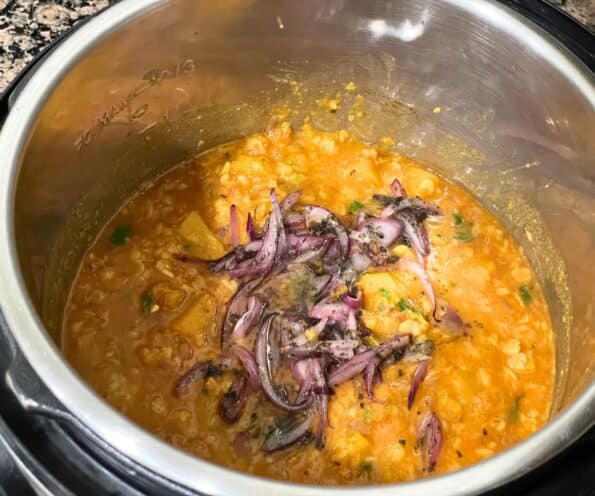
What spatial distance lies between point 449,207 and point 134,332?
129cm

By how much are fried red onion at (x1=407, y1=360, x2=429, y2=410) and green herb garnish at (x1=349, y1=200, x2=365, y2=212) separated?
2.17 feet

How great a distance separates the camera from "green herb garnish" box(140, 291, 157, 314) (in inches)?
81.5

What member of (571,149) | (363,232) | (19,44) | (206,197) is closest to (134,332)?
(206,197)

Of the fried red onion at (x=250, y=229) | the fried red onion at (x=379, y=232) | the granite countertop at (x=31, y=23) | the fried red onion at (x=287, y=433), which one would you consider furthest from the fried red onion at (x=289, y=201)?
the granite countertop at (x=31, y=23)

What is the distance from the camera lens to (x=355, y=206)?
2.42m

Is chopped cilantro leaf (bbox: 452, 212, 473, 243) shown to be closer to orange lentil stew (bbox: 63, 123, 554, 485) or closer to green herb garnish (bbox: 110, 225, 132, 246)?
orange lentil stew (bbox: 63, 123, 554, 485)

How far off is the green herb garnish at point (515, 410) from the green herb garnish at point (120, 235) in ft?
4.64

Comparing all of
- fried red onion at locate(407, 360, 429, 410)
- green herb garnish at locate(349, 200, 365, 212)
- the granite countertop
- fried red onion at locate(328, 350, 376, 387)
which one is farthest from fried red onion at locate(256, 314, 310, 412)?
the granite countertop

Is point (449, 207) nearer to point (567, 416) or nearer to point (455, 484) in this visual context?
point (567, 416)

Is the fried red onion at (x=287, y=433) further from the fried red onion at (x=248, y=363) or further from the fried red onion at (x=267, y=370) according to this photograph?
the fried red onion at (x=248, y=363)

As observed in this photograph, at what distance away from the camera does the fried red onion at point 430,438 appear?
185 centimetres

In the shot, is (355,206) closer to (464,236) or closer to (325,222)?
(325,222)

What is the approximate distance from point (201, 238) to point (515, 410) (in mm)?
1188

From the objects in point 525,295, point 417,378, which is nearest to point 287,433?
point 417,378
